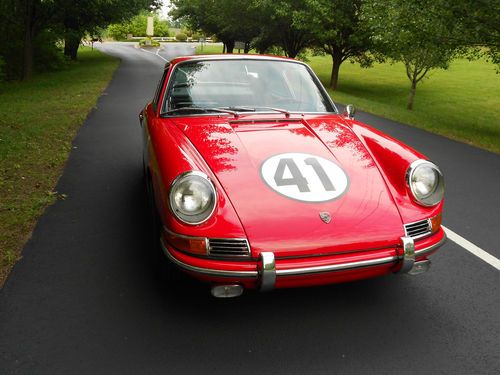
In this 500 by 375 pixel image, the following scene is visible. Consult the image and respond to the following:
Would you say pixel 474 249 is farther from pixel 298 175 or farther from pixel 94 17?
pixel 94 17

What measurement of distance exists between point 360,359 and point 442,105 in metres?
21.9

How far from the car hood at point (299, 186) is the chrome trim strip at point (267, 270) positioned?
54mm

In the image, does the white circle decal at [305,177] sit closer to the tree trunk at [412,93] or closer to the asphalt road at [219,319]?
the asphalt road at [219,319]

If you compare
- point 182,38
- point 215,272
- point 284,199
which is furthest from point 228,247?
point 182,38

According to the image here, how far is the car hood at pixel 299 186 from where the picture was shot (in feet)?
8.81

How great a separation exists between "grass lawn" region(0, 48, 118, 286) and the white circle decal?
2.13 m

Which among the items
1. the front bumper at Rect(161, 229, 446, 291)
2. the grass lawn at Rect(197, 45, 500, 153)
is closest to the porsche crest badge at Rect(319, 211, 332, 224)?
the front bumper at Rect(161, 229, 446, 291)

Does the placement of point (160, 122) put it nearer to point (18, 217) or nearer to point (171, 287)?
point (171, 287)

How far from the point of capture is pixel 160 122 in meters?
3.91

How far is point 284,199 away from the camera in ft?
A: 9.36

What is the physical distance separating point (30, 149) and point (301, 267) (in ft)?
19.3

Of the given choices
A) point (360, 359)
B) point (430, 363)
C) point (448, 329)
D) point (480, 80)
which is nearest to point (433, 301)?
point (448, 329)

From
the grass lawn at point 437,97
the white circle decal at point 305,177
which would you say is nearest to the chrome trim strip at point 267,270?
the white circle decal at point 305,177

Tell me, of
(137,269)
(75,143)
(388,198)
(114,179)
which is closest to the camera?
(388,198)
